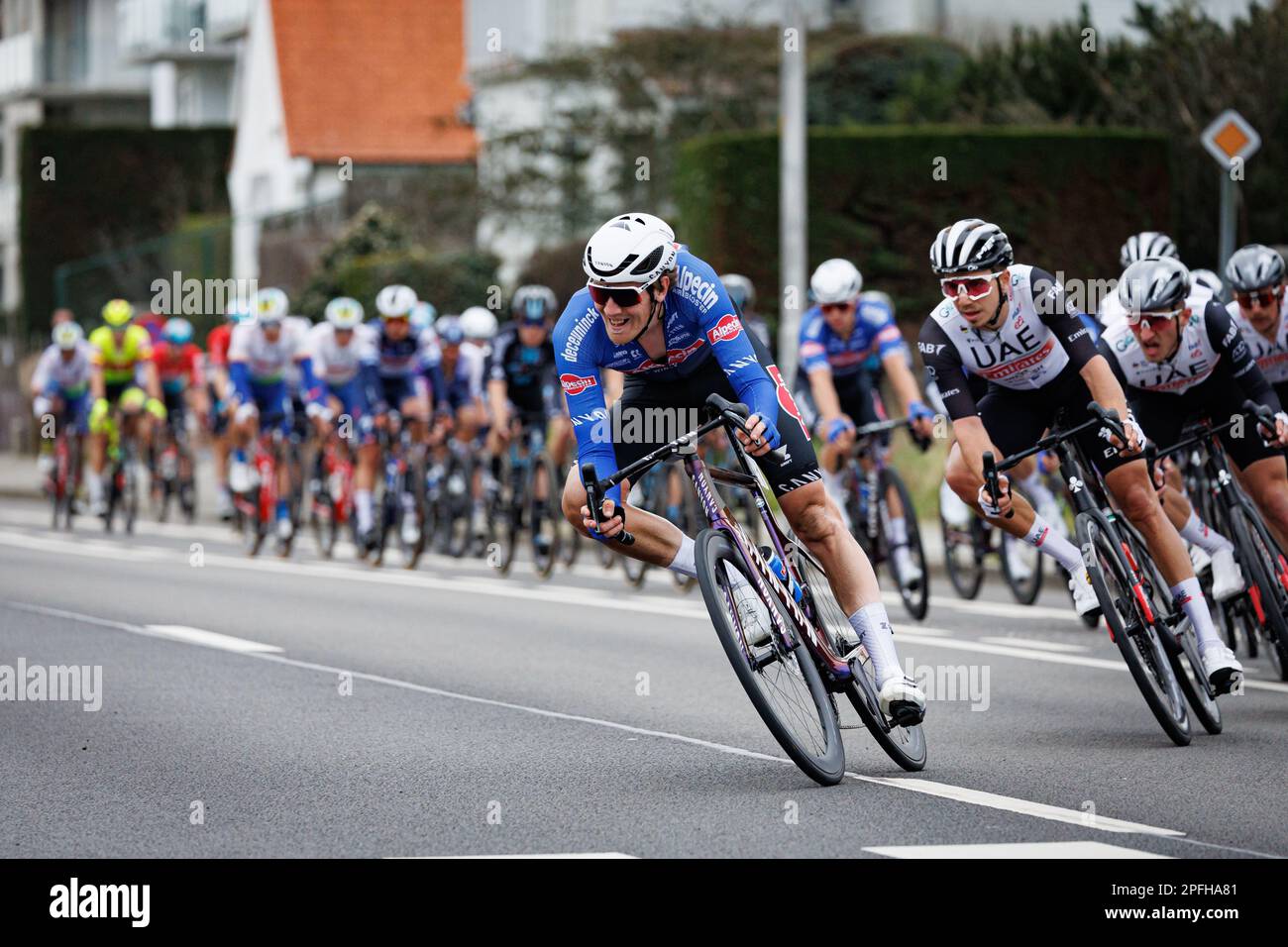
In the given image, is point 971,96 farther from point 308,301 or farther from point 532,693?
point 532,693

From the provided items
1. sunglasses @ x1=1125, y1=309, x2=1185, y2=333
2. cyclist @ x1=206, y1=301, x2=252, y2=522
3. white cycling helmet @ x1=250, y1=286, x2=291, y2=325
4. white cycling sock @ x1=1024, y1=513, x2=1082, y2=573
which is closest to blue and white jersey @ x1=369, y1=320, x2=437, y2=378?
white cycling helmet @ x1=250, y1=286, x2=291, y2=325

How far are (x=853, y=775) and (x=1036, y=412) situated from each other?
215cm

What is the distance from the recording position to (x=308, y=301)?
114 feet

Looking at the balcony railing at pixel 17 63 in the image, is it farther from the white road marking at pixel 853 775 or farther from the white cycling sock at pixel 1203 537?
the white cycling sock at pixel 1203 537

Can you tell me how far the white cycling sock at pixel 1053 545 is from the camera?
8.69 metres

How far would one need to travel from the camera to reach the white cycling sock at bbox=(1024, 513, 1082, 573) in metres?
8.69

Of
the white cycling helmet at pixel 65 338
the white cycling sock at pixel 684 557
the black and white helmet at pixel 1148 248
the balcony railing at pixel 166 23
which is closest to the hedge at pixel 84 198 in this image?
the balcony railing at pixel 166 23

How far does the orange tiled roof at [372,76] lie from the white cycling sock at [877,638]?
3909cm

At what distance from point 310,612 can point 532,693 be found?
4.13 meters

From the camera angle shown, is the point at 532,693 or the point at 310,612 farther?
the point at 310,612

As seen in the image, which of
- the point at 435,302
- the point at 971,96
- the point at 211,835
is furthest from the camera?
the point at 435,302

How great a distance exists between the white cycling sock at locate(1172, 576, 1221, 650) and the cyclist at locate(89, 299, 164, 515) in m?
15.2

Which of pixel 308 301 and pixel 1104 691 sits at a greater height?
pixel 308 301

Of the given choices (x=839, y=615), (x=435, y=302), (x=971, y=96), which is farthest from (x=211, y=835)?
(x=435, y=302)
